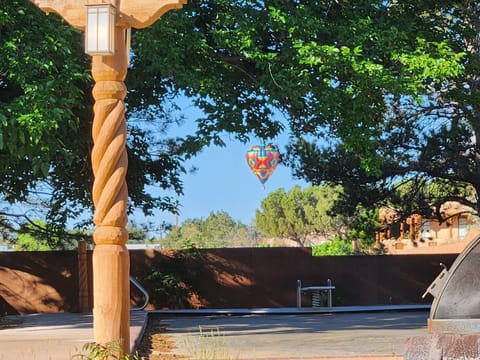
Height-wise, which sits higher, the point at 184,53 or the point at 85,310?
the point at 184,53

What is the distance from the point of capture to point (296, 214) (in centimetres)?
10038

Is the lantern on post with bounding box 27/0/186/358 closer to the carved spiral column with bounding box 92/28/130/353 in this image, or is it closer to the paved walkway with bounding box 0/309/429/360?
the carved spiral column with bounding box 92/28/130/353

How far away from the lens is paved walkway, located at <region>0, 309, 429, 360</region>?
36.2ft

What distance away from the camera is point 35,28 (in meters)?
13.7

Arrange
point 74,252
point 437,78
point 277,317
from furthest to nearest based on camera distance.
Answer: point 74,252 < point 277,317 < point 437,78

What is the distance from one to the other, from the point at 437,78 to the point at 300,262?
9170mm

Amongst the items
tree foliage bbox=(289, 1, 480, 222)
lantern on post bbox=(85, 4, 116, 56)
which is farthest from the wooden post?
lantern on post bbox=(85, 4, 116, 56)

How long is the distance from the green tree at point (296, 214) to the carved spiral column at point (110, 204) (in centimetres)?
8659

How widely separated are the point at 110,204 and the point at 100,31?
1.53 metres

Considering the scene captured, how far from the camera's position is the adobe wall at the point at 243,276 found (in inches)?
871

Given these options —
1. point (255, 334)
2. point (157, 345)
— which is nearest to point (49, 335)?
point (157, 345)

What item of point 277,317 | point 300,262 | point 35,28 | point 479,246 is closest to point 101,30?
point 479,246

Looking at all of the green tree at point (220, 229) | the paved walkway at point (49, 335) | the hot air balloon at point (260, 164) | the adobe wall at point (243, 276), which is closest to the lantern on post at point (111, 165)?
the paved walkway at point (49, 335)

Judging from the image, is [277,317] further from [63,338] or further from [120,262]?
[120,262]
